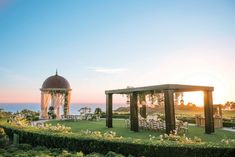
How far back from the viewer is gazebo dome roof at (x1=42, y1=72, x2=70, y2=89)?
29850 millimetres

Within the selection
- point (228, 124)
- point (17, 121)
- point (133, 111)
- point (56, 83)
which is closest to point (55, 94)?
point (56, 83)

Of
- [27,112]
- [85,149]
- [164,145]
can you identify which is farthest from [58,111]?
[164,145]

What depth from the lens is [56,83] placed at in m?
30.0

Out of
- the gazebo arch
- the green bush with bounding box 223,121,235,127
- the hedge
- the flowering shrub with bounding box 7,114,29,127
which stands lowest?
the green bush with bounding box 223,121,235,127

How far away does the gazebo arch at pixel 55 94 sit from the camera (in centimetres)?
2977

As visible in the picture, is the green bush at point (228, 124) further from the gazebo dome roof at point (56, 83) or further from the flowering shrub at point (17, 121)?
the gazebo dome roof at point (56, 83)

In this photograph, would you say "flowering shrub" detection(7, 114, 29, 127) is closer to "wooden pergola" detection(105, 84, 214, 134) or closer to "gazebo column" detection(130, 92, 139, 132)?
"wooden pergola" detection(105, 84, 214, 134)

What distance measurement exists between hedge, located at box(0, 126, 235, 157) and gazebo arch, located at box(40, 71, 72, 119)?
17992 millimetres

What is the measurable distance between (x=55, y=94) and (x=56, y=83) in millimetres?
1406

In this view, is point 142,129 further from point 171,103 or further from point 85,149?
point 85,149

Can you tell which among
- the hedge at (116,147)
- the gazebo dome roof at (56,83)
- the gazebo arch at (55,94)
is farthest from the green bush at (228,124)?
Result: the gazebo dome roof at (56,83)

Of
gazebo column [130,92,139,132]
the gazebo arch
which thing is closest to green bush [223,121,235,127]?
gazebo column [130,92,139,132]

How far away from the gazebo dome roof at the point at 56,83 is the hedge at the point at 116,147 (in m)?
18.0

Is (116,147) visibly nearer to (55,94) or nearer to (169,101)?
(169,101)
